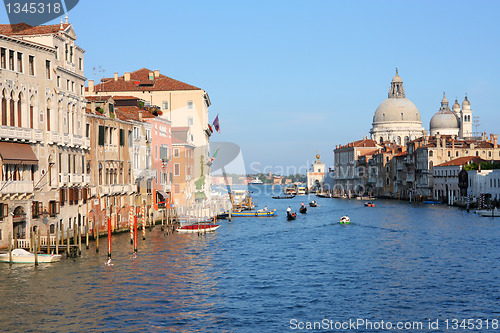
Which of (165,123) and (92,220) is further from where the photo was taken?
(165,123)

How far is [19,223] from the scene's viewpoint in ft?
106

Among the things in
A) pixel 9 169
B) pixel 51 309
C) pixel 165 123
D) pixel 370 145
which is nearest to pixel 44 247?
pixel 9 169

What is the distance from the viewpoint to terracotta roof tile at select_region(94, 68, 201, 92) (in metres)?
70.9

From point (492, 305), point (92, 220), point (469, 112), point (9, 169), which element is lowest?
point (492, 305)

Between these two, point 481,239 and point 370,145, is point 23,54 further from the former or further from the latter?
point 370,145

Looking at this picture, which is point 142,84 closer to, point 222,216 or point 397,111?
point 222,216

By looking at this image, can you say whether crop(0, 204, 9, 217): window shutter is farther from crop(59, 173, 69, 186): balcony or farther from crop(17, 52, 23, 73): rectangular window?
crop(17, 52, 23, 73): rectangular window

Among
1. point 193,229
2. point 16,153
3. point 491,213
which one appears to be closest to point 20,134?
point 16,153

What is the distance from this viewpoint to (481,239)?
45.5 m

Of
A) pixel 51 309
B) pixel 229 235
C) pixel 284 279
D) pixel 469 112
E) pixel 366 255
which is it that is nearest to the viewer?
pixel 51 309

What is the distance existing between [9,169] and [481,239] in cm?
2972

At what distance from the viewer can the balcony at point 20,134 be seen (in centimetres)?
3056

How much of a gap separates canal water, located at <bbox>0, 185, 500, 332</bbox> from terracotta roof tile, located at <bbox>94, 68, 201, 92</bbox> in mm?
30051

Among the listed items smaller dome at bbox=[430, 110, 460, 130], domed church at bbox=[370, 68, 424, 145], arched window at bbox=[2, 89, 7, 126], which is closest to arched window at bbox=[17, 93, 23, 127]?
arched window at bbox=[2, 89, 7, 126]
